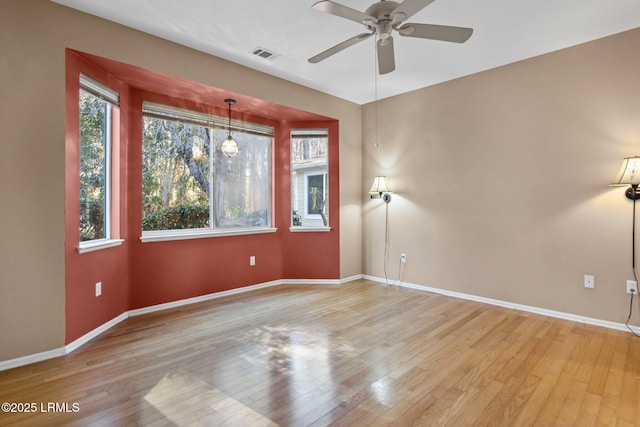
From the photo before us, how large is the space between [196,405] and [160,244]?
217cm

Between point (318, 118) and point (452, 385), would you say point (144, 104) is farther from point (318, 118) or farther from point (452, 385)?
point (452, 385)

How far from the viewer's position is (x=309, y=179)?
4.91 m

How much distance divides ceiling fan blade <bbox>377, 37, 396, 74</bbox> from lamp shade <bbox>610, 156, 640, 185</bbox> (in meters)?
2.27

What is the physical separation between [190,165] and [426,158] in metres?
3.09

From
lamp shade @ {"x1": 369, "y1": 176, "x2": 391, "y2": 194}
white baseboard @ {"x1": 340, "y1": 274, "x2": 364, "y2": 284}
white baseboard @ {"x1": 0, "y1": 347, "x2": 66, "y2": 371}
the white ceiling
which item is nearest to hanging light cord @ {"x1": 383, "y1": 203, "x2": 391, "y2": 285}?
lamp shade @ {"x1": 369, "y1": 176, "x2": 391, "y2": 194}

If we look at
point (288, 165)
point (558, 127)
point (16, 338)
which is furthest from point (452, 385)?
point (288, 165)

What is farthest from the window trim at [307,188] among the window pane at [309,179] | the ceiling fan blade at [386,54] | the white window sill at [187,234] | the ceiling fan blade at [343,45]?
the ceiling fan blade at [343,45]

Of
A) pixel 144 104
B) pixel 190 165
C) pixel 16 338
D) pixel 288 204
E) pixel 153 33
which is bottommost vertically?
pixel 16 338

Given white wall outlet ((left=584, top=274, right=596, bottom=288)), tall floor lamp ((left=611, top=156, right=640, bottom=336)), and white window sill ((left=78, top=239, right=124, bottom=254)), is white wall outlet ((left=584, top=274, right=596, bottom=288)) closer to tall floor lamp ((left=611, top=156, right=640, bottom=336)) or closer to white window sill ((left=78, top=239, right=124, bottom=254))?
tall floor lamp ((left=611, top=156, right=640, bottom=336))

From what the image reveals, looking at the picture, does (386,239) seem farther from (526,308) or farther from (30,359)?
(30,359)

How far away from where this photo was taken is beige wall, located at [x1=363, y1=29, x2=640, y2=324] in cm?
304

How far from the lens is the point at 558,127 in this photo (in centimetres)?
332

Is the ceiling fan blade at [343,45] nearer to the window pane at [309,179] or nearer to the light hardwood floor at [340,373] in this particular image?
the window pane at [309,179]

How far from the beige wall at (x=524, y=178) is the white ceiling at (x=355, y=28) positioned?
0.31m
